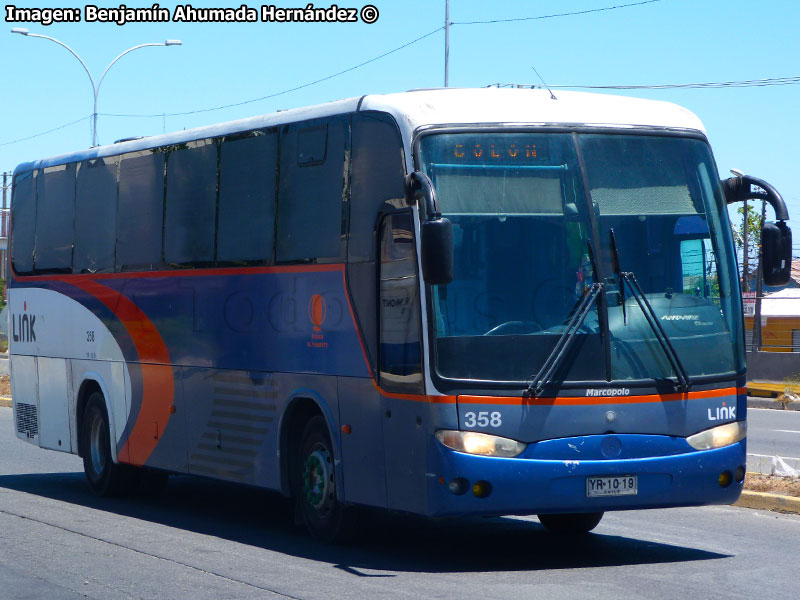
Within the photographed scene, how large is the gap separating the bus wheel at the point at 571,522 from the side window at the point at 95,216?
18.1ft

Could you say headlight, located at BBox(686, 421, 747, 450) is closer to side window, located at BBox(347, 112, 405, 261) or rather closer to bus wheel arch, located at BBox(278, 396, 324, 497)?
side window, located at BBox(347, 112, 405, 261)

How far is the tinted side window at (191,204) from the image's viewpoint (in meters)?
12.3

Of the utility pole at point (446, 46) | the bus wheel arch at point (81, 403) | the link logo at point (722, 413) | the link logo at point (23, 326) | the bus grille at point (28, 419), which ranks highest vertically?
the utility pole at point (446, 46)

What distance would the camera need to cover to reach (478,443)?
902 cm

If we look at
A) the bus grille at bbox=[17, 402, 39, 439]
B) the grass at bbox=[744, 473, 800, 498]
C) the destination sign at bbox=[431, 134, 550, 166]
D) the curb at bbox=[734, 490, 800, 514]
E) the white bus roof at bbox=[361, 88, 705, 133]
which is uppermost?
the white bus roof at bbox=[361, 88, 705, 133]

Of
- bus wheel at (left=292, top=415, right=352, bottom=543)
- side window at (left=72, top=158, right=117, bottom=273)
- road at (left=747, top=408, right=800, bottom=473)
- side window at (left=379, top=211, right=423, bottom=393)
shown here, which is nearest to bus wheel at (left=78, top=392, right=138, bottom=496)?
side window at (left=72, top=158, right=117, bottom=273)

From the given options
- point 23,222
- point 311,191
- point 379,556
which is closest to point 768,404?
point 23,222

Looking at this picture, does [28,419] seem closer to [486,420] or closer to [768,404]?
[486,420]

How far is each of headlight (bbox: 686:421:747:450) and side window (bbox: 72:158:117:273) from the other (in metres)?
6.92

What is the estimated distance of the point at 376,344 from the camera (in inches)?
A: 383

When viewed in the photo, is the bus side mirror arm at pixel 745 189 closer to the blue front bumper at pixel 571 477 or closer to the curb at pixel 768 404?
the blue front bumper at pixel 571 477

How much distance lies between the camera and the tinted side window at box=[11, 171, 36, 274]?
1606 centimetres

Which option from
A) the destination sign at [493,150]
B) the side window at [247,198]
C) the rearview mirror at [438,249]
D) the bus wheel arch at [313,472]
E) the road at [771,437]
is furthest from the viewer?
the road at [771,437]

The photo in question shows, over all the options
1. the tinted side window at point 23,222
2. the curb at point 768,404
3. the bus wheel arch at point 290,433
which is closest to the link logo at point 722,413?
the bus wheel arch at point 290,433
